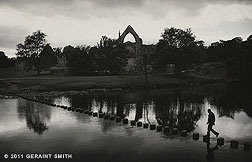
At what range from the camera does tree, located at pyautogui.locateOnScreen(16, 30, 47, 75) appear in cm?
8212

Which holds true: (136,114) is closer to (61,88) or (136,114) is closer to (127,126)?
(127,126)

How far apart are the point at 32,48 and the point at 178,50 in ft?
154

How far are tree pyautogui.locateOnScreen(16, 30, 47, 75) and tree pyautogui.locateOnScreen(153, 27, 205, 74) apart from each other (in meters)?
38.3

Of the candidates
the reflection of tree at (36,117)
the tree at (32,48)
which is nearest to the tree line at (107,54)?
the tree at (32,48)

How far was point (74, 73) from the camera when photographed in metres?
82.3

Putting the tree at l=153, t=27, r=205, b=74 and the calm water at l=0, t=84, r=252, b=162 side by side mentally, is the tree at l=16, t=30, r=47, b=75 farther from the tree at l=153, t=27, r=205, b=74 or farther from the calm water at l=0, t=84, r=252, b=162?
the calm water at l=0, t=84, r=252, b=162

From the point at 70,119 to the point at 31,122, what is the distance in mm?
3618

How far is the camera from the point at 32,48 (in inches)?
3265

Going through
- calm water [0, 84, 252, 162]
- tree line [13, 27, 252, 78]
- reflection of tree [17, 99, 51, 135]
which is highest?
tree line [13, 27, 252, 78]

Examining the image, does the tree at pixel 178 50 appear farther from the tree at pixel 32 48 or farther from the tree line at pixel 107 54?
the tree at pixel 32 48

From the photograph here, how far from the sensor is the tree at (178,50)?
83.4 metres

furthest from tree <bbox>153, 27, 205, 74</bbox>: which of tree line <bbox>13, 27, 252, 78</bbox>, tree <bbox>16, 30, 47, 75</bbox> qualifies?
tree <bbox>16, 30, 47, 75</bbox>

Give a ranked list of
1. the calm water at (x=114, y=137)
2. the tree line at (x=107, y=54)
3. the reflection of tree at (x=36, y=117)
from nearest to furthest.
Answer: the calm water at (x=114, y=137) < the reflection of tree at (x=36, y=117) < the tree line at (x=107, y=54)

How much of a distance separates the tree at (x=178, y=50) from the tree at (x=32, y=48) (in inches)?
1506
